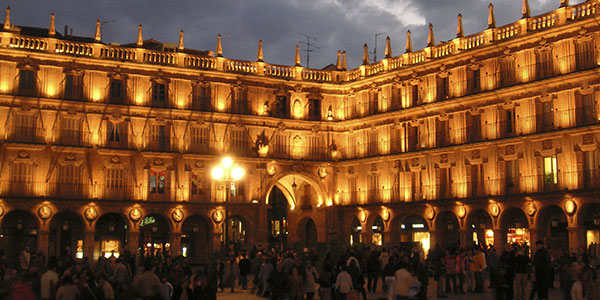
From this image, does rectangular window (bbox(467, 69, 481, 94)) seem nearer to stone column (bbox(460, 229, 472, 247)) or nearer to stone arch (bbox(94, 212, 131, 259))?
stone column (bbox(460, 229, 472, 247))

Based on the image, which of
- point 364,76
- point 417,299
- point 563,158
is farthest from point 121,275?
point 364,76

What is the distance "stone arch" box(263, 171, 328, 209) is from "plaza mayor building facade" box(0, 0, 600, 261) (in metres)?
0.20

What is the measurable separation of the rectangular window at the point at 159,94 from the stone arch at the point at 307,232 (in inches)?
555

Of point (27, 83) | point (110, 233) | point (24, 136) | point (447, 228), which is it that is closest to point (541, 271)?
point (447, 228)

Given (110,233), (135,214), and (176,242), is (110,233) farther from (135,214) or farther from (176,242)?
(176,242)

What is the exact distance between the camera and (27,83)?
4728 centimetres

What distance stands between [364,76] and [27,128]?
74.4 ft

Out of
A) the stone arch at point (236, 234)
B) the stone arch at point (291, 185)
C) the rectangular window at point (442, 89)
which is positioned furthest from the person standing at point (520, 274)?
the stone arch at point (236, 234)

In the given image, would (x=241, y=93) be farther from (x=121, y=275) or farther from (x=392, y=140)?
(x=121, y=275)

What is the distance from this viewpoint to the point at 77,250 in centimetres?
4922

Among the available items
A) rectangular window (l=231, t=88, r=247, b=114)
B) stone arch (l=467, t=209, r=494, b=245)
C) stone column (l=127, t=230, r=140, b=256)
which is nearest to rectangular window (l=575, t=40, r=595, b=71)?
stone arch (l=467, t=209, r=494, b=245)

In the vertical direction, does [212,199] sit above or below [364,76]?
below

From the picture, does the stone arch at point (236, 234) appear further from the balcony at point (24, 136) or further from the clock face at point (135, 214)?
the balcony at point (24, 136)

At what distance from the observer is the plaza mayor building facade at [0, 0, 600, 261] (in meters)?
42.6
